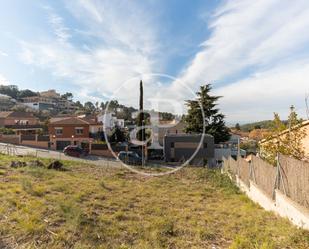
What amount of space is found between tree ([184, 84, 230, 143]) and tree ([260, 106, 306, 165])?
83.2 ft

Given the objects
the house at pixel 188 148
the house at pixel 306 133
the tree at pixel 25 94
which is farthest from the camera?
the tree at pixel 25 94

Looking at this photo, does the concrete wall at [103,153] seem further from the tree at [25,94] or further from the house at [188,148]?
the tree at [25,94]

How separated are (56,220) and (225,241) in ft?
14.3

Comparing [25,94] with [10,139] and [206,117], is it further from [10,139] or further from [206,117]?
[206,117]

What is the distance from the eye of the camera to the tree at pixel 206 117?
36.7 m

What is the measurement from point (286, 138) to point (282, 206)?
4.12 m

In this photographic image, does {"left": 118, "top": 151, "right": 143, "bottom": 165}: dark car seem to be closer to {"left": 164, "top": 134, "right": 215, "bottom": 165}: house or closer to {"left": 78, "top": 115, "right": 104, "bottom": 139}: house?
{"left": 164, "top": 134, "right": 215, "bottom": 165}: house

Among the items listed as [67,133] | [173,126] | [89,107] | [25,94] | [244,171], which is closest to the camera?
[244,171]

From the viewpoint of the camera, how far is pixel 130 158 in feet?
91.0

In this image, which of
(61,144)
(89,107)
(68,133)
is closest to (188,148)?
(68,133)

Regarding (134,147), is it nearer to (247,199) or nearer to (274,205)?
(247,199)

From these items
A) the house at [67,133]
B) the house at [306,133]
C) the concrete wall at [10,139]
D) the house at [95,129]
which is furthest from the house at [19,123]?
the house at [306,133]

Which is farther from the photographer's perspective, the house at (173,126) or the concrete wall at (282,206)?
the house at (173,126)

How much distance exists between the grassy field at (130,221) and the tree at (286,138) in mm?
2608
